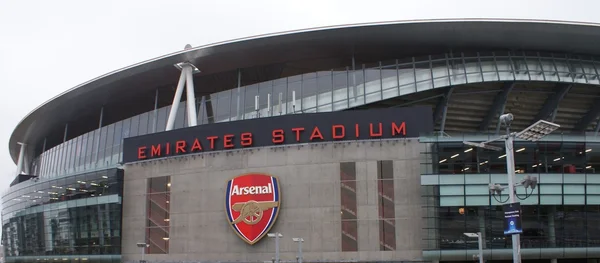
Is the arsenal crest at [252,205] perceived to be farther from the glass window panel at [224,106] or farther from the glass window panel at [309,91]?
the glass window panel at [224,106]

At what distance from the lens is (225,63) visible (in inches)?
1962

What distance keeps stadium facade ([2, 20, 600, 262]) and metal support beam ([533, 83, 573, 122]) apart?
13cm

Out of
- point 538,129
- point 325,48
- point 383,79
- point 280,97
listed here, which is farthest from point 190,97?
point 538,129

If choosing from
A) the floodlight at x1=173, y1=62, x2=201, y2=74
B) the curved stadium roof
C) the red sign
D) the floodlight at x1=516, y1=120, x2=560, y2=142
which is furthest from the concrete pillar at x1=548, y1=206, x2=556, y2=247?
the floodlight at x1=173, y1=62, x2=201, y2=74

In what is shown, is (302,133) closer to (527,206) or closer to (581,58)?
(527,206)

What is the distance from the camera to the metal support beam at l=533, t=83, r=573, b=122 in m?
47.2

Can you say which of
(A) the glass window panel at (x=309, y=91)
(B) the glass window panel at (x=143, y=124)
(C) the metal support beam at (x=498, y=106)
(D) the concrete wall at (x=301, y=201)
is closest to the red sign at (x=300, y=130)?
(D) the concrete wall at (x=301, y=201)

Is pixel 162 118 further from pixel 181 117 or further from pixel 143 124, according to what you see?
pixel 143 124

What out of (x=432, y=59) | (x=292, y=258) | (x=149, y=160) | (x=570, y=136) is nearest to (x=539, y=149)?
(x=570, y=136)

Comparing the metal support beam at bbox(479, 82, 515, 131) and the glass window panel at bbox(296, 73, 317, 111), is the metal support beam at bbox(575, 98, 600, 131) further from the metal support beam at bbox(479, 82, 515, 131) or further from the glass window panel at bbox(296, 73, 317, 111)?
the glass window panel at bbox(296, 73, 317, 111)

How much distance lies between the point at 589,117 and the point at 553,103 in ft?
14.7

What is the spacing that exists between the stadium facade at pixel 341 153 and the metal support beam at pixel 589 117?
0.18m

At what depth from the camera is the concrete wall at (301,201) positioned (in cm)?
3834

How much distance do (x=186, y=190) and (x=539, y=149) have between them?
2414cm
